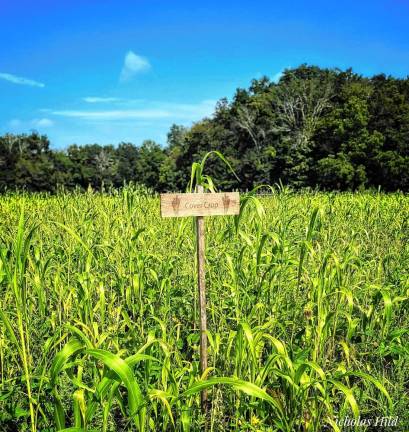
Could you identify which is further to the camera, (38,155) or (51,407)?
(38,155)

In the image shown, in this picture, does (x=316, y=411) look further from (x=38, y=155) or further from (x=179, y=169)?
(x=38, y=155)

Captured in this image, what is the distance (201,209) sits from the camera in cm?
217

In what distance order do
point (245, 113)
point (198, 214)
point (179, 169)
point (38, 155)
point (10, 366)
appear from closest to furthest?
point (198, 214) → point (10, 366) → point (245, 113) → point (179, 169) → point (38, 155)

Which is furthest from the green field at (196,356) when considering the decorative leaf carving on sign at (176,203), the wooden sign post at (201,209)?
the decorative leaf carving on sign at (176,203)

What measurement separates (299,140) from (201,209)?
1409 inches

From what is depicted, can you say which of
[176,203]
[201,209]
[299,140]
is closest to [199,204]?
[201,209]

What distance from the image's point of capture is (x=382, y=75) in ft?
121

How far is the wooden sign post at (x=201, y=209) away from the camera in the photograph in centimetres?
206

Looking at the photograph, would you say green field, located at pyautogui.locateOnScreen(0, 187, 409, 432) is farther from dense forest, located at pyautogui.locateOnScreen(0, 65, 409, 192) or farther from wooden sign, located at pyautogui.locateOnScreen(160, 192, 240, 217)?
dense forest, located at pyautogui.locateOnScreen(0, 65, 409, 192)

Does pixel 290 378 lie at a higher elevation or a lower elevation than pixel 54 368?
lower

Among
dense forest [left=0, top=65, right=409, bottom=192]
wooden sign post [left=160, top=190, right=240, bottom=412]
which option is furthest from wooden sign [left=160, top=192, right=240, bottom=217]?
dense forest [left=0, top=65, right=409, bottom=192]

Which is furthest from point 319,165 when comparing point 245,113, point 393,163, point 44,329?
point 44,329

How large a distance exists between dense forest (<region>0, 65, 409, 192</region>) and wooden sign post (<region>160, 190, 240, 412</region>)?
17855mm

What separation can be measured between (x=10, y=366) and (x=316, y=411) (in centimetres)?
175
